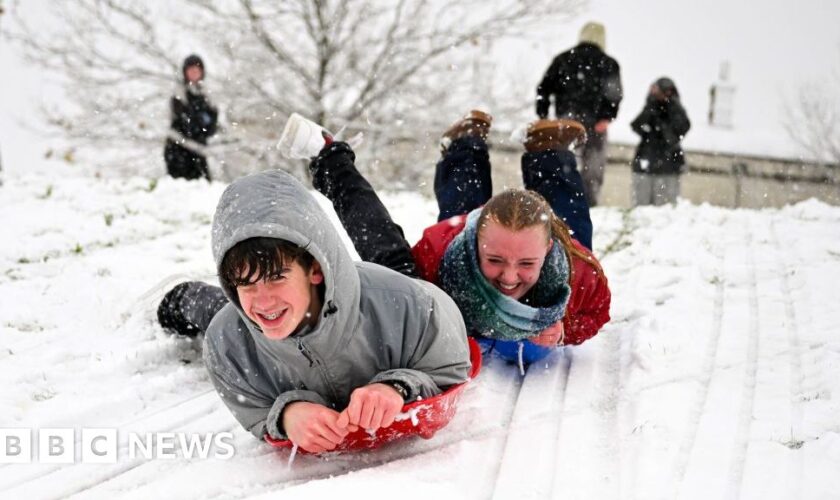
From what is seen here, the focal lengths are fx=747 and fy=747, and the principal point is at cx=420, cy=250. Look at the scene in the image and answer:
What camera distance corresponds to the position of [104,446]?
2617mm

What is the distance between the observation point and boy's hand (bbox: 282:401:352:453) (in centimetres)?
223

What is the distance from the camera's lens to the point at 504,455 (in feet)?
8.27

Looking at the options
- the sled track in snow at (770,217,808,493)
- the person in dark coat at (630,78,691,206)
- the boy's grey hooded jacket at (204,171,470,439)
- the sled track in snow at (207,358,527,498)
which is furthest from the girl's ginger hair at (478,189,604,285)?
the person in dark coat at (630,78,691,206)

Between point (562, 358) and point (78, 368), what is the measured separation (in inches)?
82.7

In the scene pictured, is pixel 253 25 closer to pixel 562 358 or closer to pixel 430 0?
pixel 430 0

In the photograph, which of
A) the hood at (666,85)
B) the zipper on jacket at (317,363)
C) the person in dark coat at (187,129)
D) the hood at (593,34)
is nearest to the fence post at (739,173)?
the hood at (666,85)

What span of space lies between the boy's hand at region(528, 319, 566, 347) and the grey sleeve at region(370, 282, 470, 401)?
57cm

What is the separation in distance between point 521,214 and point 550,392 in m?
0.75

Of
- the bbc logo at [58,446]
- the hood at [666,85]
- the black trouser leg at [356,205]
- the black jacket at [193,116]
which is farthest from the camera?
the black jacket at [193,116]

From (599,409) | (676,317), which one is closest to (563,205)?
(676,317)

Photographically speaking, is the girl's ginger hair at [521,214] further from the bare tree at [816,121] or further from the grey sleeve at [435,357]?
the bare tree at [816,121]

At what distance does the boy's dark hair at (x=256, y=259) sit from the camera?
2.05 m

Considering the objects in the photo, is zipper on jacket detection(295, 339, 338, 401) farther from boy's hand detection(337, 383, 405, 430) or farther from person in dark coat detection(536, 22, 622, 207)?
person in dark coat detection(536, 22, 622, 207)

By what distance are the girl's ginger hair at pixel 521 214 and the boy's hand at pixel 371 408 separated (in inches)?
35.3
